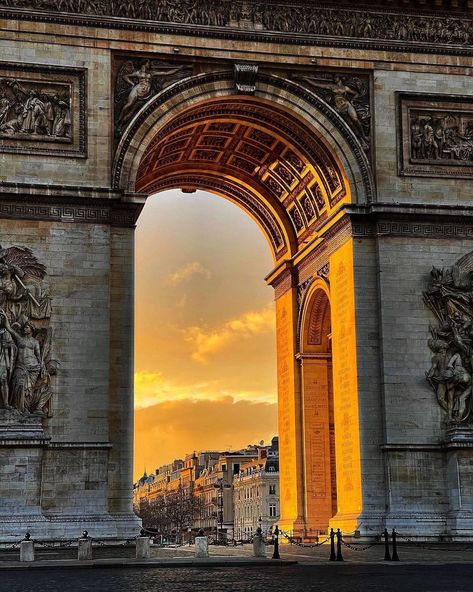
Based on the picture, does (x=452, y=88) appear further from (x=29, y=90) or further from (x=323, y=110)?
(x=29, y=90)

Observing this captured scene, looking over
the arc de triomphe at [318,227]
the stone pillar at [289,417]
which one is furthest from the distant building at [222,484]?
the arc de triomphe at [318,227]

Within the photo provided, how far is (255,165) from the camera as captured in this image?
1580 inches

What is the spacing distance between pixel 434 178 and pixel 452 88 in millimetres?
3094

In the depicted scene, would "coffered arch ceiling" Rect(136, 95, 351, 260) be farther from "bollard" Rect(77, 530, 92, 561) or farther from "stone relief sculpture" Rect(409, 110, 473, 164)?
"bollard" Rect(77, 530, 92, 561)

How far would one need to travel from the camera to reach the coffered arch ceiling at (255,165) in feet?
116

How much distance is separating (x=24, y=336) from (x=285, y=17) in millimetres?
12728

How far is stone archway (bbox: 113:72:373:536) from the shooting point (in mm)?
34062

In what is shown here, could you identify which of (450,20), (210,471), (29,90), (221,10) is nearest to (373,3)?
(450,20)

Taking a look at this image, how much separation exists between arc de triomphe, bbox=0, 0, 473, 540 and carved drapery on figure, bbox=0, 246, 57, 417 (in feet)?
0.18

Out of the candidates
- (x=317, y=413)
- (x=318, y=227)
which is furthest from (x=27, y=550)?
(x=318, y=227)

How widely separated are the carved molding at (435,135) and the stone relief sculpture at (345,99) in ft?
3.50

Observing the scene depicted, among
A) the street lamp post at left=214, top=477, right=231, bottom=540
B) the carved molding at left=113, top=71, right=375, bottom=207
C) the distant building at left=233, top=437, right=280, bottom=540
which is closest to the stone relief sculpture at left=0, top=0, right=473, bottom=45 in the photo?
the carved molding at left=113, top=71, right=375, bottom=207

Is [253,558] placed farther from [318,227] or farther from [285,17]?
[285,17]

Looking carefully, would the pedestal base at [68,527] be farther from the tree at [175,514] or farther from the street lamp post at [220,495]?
the tree at [175,514]
